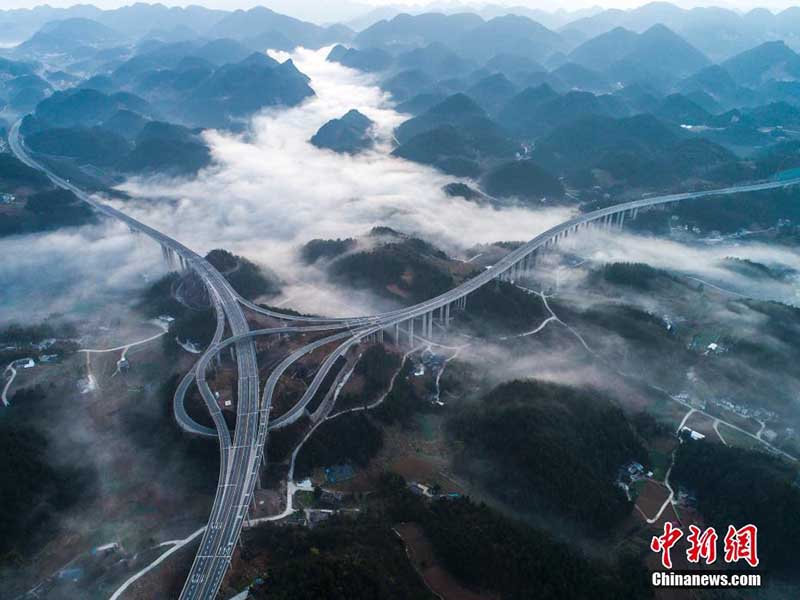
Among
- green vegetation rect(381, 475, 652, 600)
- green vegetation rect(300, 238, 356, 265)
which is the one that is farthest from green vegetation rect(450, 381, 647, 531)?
green vegetation rect(300, 238, 356, 265)

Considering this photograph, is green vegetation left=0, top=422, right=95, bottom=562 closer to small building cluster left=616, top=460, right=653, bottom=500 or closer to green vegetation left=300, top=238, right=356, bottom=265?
small building cluster left=616, top=460, right=653, bottom=500

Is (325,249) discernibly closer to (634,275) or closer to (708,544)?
(634,275)

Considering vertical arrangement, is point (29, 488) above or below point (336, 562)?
below

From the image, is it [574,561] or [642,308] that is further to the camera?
[642,308]

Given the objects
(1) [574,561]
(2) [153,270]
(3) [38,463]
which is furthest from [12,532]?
(2) [153,270]

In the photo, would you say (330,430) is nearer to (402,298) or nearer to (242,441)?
(242,441)

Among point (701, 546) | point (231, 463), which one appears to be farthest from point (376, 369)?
point (701, 546)

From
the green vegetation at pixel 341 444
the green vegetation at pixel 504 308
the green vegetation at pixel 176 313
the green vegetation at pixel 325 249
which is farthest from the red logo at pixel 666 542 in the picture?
the green vegetation at pixel 325 249
